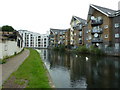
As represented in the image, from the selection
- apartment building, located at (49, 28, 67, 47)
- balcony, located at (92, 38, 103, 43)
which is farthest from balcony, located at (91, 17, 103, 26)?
apartment building, located at (49, 28, 67, 47)

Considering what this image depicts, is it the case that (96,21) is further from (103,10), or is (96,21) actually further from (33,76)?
(33,76)

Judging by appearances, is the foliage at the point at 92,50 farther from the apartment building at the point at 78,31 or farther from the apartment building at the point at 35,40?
the apartment building at the point at 35,40

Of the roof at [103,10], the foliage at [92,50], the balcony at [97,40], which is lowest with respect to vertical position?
the foliage at [92,50]

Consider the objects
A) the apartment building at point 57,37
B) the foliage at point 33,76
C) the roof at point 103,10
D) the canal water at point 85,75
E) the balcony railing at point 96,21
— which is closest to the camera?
the foliage at point 33,76

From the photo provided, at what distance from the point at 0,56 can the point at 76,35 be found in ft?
141

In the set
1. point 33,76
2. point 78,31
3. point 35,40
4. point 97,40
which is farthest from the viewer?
point 35,40

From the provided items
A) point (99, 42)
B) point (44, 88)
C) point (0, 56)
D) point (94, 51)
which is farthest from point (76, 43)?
point (44, 88)

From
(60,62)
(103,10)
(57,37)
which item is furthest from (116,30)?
(57,37)

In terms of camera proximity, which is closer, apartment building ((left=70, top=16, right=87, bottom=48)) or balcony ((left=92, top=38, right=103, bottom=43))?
balcony ((left=92, top=38, right=103, bottom=43))

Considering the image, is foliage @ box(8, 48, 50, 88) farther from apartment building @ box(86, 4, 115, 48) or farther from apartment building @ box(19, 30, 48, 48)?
apartment building @ box(19, 30, 48, 48)

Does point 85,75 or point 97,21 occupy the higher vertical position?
point 97,21

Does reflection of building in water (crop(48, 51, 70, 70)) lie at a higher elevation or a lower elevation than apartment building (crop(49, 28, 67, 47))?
lower

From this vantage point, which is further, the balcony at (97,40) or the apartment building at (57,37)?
the apartment building at (57,37)

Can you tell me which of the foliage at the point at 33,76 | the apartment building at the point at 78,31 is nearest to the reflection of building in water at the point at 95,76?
the foliage at the point at 33,76
